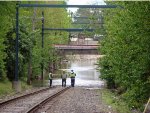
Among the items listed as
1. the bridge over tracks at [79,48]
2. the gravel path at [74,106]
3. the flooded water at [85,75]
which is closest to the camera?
the gravel path at [74,106]

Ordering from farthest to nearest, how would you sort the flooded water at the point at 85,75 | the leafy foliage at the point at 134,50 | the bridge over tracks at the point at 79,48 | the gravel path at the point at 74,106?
the bridge over tracks at the point at 79,48, the flooded water at the point at 85,75, the gravel path at the point at 74,106, the leafy foliage at the point at 134,50

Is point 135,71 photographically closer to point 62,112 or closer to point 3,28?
point 62,112

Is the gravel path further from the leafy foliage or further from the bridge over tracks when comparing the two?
the bridge over tracks

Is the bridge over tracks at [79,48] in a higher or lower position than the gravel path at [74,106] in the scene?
higher

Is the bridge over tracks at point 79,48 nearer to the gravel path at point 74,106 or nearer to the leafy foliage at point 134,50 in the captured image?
the gravel path at point 74,106

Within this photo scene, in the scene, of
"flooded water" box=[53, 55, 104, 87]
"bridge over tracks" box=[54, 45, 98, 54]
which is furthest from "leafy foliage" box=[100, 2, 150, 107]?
"bridge over tracks" box=[54, 45, 98, 54]

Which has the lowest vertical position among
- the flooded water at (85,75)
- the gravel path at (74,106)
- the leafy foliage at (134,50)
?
the flooded water at (85,75)

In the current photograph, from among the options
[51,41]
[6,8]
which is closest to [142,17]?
[6,8]

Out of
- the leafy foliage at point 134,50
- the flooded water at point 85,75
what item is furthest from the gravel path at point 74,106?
the flooded water at point 85,75

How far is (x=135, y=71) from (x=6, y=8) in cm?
1634

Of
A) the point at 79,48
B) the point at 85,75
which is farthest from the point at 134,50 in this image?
the point at 85,75

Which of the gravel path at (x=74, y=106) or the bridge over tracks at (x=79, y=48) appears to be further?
the bridge over tracks at (x=79, y=48)

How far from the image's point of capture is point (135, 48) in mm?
17359

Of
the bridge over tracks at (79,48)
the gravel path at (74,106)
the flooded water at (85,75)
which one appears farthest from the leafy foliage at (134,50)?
the bridge over tracks at (79,48)
